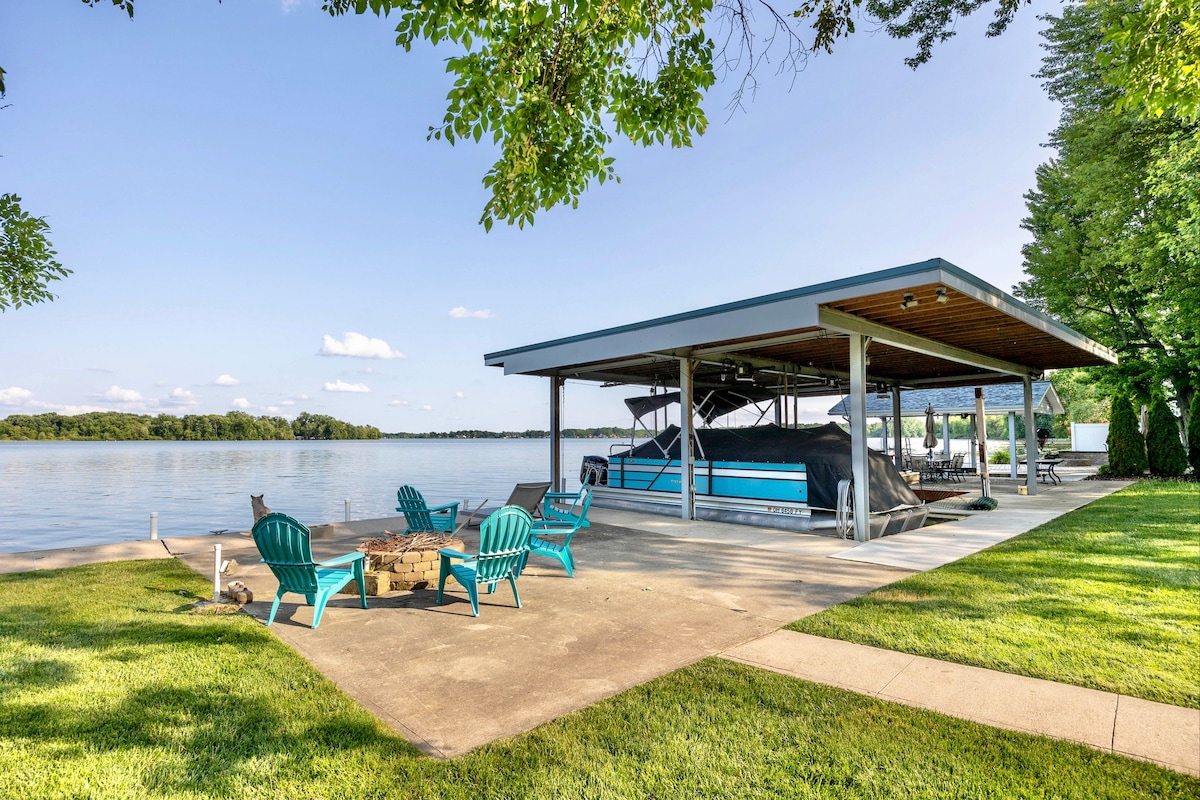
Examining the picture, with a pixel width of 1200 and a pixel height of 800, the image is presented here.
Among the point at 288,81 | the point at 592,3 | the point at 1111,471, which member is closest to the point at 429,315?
the point at 288,81

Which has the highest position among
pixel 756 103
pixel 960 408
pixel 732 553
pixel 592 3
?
pixel 756 103

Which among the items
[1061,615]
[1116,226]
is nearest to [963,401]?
[1116,226]

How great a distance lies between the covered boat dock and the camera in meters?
8.11

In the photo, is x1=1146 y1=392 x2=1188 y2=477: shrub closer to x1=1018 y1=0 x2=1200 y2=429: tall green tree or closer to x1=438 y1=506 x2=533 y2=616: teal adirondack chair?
x1=1018 y1=0 x2=1200 y2=429: tall green tree

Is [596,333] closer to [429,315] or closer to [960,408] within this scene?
[429,315]

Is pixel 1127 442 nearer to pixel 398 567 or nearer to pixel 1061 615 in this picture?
pixel 1061 615

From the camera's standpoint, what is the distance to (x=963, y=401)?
83.9 feet

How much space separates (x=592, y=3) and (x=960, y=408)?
84.8 ft

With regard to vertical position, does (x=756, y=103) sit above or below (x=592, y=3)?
above

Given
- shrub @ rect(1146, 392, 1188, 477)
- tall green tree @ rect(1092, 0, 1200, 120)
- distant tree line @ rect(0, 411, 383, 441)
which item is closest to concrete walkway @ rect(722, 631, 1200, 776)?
tall green tree @ rect(1092, 0, 1200, 120)

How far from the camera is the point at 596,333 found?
37.5ft

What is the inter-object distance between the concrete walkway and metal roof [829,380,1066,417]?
1859cm

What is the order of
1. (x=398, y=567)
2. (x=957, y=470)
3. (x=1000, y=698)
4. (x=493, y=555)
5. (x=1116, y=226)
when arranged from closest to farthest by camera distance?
(x=1000, y=698), (x=493, y=555), (x=398, y=567), (x=1116, y=226), (x=957, y=470)

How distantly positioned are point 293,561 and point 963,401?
27.6 metres
